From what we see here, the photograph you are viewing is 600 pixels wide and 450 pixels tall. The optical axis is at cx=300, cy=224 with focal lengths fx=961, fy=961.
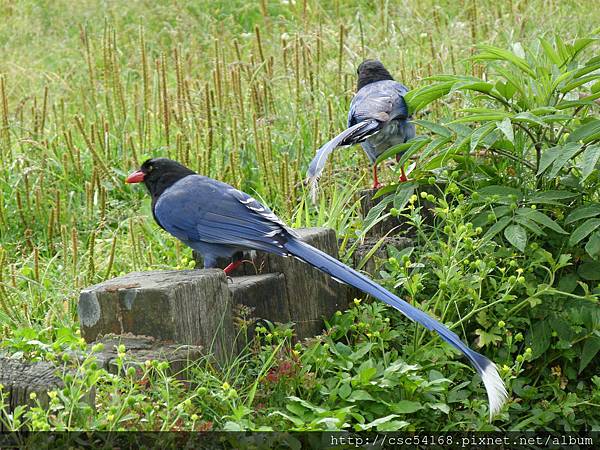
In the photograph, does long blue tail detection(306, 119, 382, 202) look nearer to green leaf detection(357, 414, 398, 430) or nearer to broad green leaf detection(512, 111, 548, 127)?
broad green leaf detection(512, 111, 548, 127)

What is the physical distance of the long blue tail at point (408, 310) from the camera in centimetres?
328

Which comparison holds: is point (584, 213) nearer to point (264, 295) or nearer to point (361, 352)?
point (361, 352)

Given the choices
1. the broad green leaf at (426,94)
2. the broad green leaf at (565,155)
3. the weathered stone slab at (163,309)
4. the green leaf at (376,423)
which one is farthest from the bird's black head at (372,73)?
the green leaf at (376,423)

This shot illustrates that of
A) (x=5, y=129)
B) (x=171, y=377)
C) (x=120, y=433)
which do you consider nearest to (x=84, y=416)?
(x=120, y=433)

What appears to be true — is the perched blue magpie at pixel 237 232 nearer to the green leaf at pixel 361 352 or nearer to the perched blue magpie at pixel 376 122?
the green leaf at pixel 361 352

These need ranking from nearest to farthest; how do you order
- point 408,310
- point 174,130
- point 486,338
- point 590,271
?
point 408,310
point 486,338
point 590,271
point 174,130

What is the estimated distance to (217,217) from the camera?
12.2 ft

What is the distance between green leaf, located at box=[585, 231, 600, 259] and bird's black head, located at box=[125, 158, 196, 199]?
1686 mm

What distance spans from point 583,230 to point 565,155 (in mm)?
297

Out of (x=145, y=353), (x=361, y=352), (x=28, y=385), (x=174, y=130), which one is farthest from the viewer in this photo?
(x=174, y=130)

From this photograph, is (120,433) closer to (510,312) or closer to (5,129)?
(510,312)

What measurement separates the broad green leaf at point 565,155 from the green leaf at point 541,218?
0.53 feet

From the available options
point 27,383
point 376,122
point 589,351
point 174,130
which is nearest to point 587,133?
point 589,351

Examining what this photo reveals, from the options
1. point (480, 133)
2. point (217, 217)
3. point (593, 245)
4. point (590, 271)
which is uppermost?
point (480, 133)
